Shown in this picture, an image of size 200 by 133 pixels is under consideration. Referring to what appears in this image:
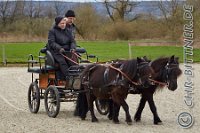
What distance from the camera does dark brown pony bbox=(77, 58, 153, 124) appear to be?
10328 mm

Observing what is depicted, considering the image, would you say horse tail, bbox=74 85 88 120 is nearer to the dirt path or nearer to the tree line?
the dirt path

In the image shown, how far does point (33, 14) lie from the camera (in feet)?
325

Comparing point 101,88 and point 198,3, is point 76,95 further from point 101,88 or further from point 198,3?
point 198,3

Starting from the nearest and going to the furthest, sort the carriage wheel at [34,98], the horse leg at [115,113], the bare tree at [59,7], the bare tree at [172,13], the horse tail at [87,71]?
the horse leg at [115,113] < the horse tail at [87,71] < the carriage wheel at [34,98] < the bare tree at [172,13] < the bare tree at [59,7]

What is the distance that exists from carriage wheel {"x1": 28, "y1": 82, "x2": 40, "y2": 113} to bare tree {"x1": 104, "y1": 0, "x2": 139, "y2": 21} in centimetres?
6405

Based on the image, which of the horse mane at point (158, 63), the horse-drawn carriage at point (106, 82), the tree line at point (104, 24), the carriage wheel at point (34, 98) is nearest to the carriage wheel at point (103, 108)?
the horse-drawn carriage at point (106, 82)

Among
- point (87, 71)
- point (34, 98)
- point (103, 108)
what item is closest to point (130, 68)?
point (87, 71)

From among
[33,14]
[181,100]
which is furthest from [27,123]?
[33,14]

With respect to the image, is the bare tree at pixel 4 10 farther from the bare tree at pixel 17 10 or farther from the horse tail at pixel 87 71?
the horse tail at pixel 87 71

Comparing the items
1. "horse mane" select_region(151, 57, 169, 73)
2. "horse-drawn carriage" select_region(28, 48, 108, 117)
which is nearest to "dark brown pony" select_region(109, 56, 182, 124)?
"horse mane" select_region(151, 57, 169, 73)

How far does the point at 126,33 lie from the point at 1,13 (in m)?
25.7

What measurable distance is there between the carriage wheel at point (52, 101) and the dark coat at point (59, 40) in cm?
93

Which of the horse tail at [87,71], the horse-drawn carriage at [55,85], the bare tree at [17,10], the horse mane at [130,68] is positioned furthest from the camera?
the bare tree at [17,10]

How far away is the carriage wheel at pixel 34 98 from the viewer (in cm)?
1261
